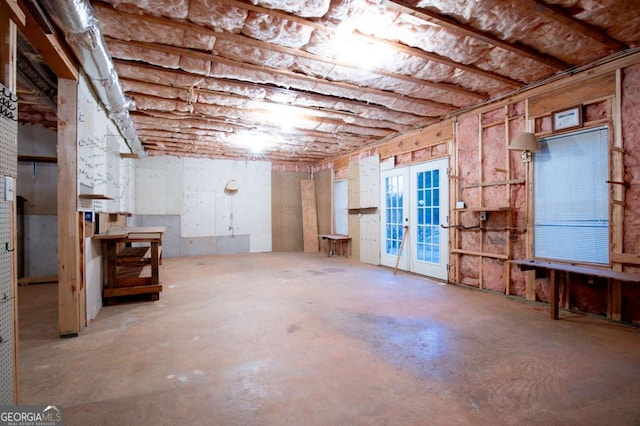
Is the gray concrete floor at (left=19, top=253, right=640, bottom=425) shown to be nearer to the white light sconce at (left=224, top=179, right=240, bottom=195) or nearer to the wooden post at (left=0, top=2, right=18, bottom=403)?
the wooden post at (left=0, top=2, right=18, bottom=403)

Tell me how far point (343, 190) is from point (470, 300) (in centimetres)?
474

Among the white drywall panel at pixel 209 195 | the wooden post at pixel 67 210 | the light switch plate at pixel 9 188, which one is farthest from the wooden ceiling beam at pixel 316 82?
the white drywall panel at pixel 209 195

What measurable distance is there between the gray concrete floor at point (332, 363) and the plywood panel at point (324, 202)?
479 cm

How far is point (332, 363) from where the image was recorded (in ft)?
7.69

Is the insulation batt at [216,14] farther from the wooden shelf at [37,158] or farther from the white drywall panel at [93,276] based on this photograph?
the wooden shelf at [37,158]

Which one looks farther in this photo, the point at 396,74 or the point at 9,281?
the point at 396,74

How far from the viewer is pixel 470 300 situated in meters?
4.05

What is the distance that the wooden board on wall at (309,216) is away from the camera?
29.7 ft

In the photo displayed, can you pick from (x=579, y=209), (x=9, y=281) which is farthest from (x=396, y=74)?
(x=9, y=281)

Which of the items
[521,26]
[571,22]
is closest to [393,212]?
[521,26]

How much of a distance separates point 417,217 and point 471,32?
3.43 metres

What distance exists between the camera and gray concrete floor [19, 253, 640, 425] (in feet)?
5.82

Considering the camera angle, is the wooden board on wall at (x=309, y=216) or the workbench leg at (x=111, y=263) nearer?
the workbench leg at (x=111, y=263)

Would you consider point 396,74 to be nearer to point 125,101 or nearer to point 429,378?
point 429,378
